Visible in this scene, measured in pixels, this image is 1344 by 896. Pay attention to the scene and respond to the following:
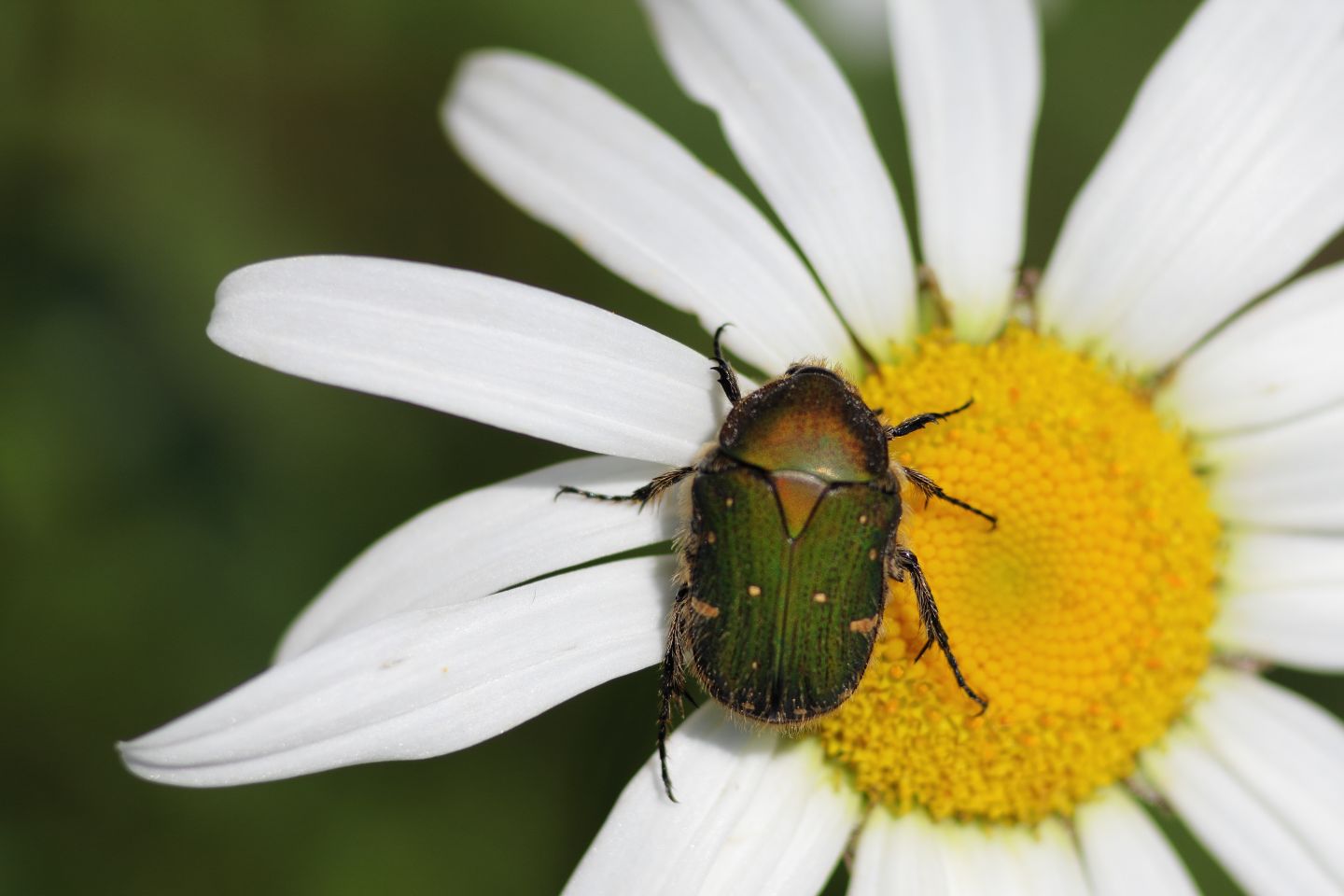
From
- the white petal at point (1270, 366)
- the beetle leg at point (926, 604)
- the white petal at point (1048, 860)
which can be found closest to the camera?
the beetle leg at point (926, 604)

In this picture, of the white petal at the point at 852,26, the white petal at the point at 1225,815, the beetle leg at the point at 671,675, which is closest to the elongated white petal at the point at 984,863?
the white petal at the point at 1225,815

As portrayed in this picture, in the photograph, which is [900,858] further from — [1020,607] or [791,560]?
[791,560]

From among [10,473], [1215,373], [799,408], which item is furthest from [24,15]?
[1215,373]

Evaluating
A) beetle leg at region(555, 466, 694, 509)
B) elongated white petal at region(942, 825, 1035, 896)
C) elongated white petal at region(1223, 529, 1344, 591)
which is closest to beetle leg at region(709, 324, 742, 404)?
beetle leg at region(555, 466, 694, 509)

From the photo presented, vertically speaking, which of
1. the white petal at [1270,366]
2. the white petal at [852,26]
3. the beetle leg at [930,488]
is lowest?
the beetle leg at [930,488]

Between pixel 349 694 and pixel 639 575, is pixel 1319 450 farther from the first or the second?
pixel 349 694

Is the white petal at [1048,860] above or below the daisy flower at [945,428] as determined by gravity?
below

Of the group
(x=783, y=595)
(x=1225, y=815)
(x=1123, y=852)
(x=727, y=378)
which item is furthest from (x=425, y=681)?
(x=1225, y=815)

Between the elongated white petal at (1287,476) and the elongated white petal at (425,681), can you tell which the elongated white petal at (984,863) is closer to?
the elongated white petal at (425,681)
